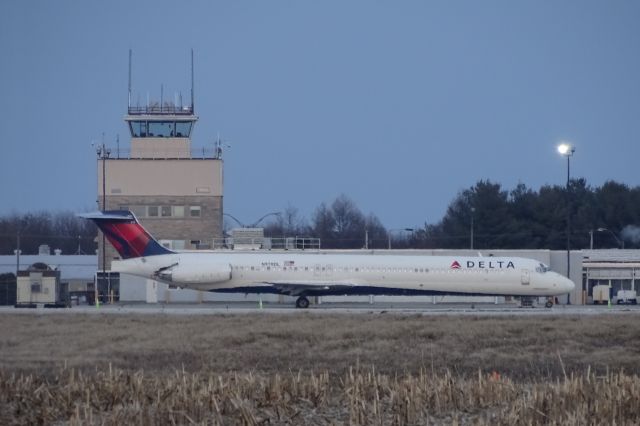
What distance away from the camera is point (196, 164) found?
259 feet

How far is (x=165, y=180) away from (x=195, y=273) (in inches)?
1021

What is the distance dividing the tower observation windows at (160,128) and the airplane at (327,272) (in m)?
24.9

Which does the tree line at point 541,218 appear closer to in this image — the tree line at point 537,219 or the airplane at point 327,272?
the tree line at point 537,219

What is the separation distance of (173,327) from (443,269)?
20.8 m

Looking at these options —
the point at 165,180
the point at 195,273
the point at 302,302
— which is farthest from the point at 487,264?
the point at 165,180

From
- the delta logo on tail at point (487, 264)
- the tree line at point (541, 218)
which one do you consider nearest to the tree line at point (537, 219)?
the tree line at point (541, 218)

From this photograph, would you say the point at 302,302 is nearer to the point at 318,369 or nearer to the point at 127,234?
the point at 127,234

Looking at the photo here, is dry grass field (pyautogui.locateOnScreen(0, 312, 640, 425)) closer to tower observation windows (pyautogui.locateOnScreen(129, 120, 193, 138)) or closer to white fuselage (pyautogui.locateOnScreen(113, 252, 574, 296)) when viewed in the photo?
white fuselage (pyautogui.locateOnScreen(113, 252, 574, 296))

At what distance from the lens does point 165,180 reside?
7838 cm

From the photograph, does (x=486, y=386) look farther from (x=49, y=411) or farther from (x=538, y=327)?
(x=538, y=327)

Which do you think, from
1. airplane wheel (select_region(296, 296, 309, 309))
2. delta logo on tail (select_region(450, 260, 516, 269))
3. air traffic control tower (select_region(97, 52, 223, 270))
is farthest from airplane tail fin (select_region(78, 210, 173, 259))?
air traffic control tower (select_region(97, 52, 223, 270))

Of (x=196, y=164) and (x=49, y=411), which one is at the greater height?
(x=196, y=164)

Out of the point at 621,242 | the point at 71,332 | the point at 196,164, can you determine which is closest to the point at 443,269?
the point at 71,332

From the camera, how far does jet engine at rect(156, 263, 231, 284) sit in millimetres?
53500
